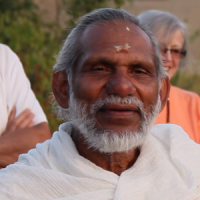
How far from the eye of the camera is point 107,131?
109 inches

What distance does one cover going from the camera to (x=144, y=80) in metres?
2.84

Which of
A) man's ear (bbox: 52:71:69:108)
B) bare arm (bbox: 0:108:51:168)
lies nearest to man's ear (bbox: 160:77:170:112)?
man's ear (bbox: 52:71:69:108)

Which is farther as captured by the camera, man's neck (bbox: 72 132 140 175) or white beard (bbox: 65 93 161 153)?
man's neck (bbox: 72 132 140 175)

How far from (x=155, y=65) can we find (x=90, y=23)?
1.45ft

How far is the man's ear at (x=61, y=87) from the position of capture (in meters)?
3.07

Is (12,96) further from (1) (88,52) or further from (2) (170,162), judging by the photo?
(2) (170,162)

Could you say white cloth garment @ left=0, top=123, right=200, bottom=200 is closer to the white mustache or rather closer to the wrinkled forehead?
the white mustache

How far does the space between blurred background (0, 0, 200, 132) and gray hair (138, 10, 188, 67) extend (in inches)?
18.4

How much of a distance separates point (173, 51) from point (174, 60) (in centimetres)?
9

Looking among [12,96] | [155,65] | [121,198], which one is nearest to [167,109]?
[12,96]

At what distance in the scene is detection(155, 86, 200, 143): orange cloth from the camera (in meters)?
4.77

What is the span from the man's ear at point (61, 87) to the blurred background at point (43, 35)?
1138 millimetres

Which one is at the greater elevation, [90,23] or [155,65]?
[90,23]

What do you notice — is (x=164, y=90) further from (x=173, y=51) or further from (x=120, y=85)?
(x=173, y=51)
